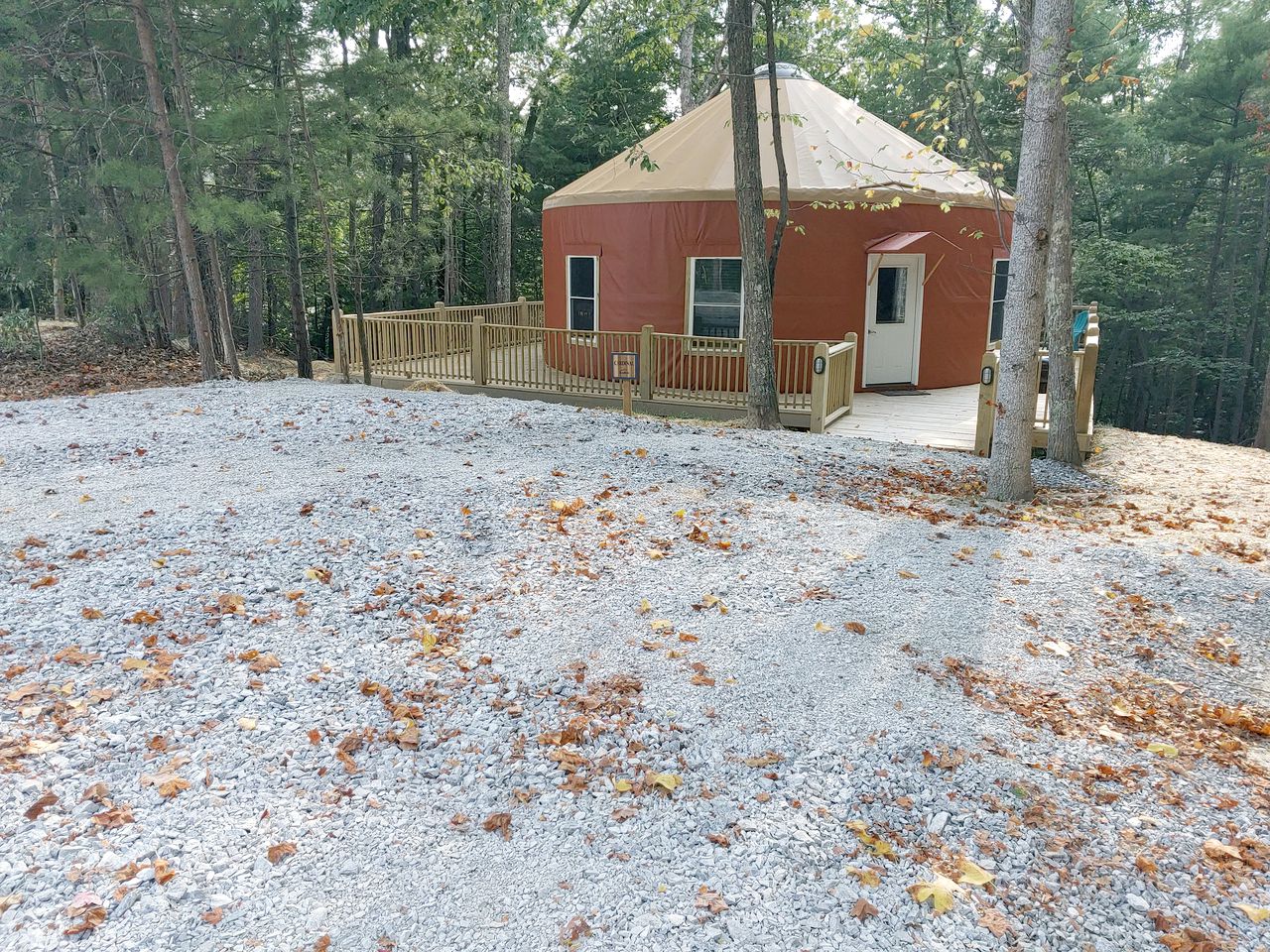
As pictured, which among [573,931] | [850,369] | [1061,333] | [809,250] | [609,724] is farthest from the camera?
[809,250]

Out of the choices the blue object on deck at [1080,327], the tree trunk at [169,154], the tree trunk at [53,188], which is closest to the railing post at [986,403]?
the blue object on deck at [1080,327]

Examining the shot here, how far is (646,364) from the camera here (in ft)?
39.1

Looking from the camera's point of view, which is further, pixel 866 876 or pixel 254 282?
pixel 254 282

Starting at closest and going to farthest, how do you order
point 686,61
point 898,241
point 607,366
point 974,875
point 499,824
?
1. point 974,875
2. point 499,824
3. point 898,241
4. point 607,366
5. point 686,61

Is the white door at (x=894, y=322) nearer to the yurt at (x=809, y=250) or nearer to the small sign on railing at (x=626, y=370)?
the yurt at (x=809, y=250)

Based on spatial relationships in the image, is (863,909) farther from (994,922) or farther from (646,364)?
(646,364)

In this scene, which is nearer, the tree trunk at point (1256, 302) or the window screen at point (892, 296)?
the window screen at point (892, 296)

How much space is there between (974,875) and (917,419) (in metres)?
9.22

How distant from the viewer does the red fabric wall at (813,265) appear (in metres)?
12.8

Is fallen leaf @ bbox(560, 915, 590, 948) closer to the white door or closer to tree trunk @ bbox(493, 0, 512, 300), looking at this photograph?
the white door

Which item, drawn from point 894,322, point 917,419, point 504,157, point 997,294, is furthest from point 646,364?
point 504,157

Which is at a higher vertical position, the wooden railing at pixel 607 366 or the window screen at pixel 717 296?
the window screen at pixel 717 296

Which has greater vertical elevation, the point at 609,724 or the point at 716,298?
the point at 716,298

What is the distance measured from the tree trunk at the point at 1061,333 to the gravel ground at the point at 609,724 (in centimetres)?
256
